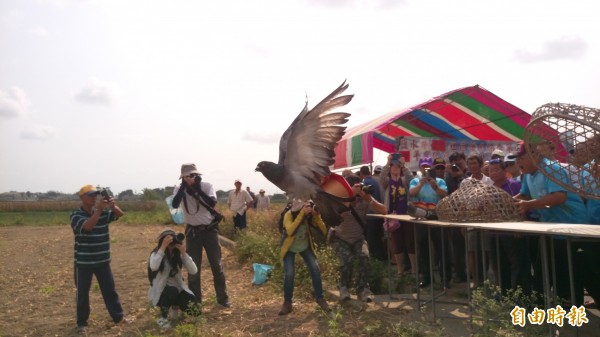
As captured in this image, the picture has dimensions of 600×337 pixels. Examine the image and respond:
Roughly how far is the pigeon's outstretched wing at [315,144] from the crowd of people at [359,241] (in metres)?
0.48

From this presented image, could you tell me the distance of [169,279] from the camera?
19.7ft

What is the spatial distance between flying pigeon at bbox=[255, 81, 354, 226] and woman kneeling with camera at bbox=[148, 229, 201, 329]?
209 centimetres

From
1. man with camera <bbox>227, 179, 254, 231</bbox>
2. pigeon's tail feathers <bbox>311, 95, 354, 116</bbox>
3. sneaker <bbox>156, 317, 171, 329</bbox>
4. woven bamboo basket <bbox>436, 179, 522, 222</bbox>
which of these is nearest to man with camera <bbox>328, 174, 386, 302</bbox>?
woven bamboo basket <bbox>436, 179, 522, 222</bbox>

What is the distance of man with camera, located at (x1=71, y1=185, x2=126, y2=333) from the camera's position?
5812 mm

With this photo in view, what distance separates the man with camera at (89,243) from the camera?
19.1 ft

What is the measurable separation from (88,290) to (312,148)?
3.45m

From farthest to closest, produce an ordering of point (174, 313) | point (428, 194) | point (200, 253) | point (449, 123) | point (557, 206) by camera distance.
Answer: point (449, 123), point (200, 253), point (428, 194), point (174, 313), point (557, 206)

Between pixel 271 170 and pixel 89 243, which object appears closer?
pixel 271 170

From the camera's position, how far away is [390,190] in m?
7.31

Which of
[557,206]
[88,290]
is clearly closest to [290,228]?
[88,290]

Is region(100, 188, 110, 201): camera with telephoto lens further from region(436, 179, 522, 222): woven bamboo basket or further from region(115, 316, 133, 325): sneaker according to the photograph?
region(436, 179, 522, 222): woven bamboo basket

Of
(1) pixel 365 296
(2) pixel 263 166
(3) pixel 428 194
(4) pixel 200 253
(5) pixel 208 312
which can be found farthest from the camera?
(4) pixel 200 253

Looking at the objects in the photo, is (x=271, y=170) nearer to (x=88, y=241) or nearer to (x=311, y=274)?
(x=311, y=274)

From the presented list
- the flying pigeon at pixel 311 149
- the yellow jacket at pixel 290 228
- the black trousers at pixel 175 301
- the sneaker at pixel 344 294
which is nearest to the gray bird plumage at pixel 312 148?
the flying pigeon at pixel 311 149
